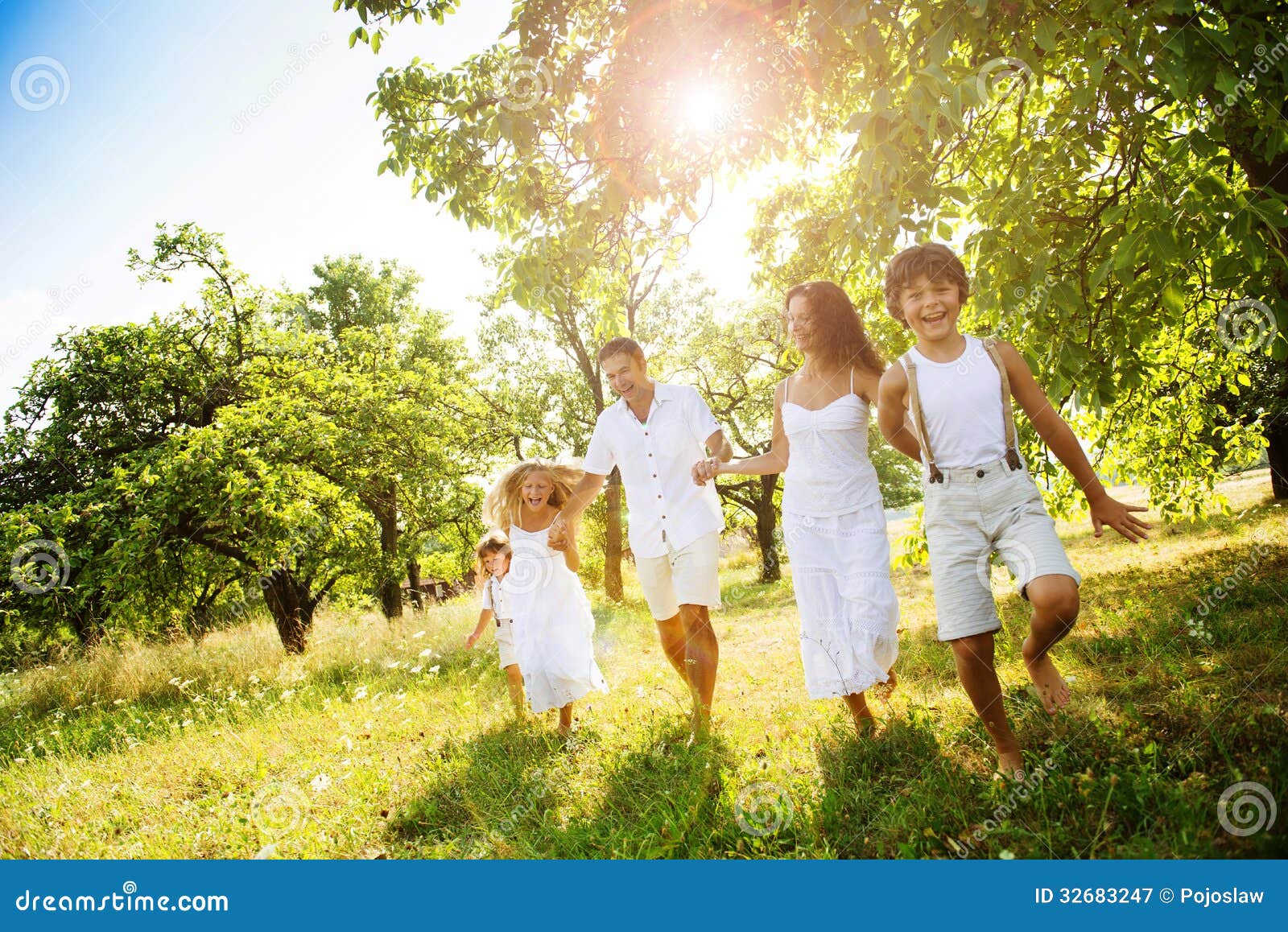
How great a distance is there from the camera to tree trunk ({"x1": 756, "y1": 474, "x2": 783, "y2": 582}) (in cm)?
2286

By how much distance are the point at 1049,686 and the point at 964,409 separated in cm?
130

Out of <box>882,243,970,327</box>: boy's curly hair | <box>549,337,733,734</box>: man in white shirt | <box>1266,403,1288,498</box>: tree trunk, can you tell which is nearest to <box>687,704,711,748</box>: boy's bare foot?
<box>549,337,733,734</box>: man in white shirt

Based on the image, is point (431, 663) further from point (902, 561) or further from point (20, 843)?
point (902, 561)

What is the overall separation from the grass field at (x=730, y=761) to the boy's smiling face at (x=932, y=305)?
73.4 inches

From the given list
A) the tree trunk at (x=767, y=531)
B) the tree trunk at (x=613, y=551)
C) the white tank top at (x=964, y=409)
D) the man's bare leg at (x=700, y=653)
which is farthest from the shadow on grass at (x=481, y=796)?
the tree trunk at (x=767, y=531)

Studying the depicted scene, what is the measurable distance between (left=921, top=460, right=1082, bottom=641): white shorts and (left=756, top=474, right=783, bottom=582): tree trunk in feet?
64.3

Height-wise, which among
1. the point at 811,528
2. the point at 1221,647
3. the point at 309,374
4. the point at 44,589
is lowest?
the point at 1221,647

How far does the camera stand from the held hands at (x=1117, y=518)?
279 cm

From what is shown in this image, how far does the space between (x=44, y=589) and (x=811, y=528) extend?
11.8m

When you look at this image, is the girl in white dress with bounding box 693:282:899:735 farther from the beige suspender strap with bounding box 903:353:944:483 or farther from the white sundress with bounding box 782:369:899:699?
the beige suspender strap with bounding box 903:353:944:483

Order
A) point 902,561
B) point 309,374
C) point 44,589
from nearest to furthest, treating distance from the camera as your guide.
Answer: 1. point 902,561
2. point 44,589
3. point 309,374

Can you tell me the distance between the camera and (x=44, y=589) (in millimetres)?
10484

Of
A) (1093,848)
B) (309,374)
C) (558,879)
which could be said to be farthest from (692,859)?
(309,374)

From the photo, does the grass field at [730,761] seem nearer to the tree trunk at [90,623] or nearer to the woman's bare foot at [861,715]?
the woman's bare foot at [861,715]
